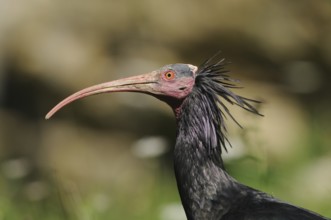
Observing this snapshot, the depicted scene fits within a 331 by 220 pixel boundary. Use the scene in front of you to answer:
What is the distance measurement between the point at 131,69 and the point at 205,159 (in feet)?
12.6

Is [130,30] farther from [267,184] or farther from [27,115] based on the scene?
[267,184]

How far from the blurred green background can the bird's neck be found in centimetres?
359

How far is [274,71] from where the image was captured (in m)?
9.66

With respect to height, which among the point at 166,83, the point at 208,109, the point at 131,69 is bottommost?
the point at 131,69

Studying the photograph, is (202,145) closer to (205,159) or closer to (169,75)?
(205,159)

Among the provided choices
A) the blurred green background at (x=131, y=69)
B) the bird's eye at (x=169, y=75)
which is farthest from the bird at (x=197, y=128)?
the blurred green background at (x=131, y=69)

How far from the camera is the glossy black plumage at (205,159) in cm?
548

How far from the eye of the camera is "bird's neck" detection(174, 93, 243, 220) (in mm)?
5520

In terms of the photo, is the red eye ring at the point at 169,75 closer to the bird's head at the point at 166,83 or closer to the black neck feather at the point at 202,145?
the bird's head at the point at 166,83

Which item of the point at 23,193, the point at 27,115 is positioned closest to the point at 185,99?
the point at 23,193

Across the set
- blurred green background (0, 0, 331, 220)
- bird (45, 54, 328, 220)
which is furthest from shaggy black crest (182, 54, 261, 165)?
blurred green background (0, 0, 331, 220)

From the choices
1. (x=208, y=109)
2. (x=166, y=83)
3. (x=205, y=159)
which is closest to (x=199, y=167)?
(x=205, y=159)

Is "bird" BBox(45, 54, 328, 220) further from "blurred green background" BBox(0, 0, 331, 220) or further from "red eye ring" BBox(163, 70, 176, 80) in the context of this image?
"blurred green background" BBox(0, 0, 331, 220)

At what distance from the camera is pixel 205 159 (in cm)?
564
